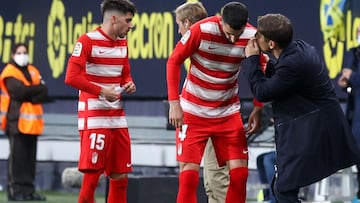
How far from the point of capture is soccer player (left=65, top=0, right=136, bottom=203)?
353 inches

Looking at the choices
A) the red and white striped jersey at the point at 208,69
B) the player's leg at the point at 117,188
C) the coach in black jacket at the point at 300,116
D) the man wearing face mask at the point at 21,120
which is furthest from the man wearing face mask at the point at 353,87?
the man wearing face mask at the point at 21,120

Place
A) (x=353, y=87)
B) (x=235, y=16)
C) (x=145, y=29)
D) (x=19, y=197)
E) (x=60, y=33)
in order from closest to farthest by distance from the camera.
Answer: (x=235, y=16)
(x=353, y=87)
(x=19, y=197)
(x=145, y=29)
(x=60, y=33)

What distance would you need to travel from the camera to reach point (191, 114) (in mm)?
8625

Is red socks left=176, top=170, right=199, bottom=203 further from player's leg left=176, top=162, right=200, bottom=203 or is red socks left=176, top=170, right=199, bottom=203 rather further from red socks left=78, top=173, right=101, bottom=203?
red socks left=78, top=173, right=101, bottom=203

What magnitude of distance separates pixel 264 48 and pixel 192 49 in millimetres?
621

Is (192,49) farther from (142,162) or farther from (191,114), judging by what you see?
(142,162)

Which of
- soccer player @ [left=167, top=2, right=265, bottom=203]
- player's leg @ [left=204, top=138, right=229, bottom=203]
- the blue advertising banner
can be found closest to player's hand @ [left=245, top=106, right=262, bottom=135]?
soccer player @ [left=167, top=2, right=265, bottom=203]

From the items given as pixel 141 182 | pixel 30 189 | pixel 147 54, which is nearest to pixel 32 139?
pixel 30 189

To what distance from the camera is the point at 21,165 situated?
13469 millimetres

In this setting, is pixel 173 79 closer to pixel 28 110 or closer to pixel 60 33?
pixel 28 110

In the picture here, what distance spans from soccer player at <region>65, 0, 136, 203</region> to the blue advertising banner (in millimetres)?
4049

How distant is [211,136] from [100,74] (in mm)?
991

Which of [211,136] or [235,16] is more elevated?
[235,16]

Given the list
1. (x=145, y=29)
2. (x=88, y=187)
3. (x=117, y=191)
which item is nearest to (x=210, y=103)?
(x=117, y=191)
